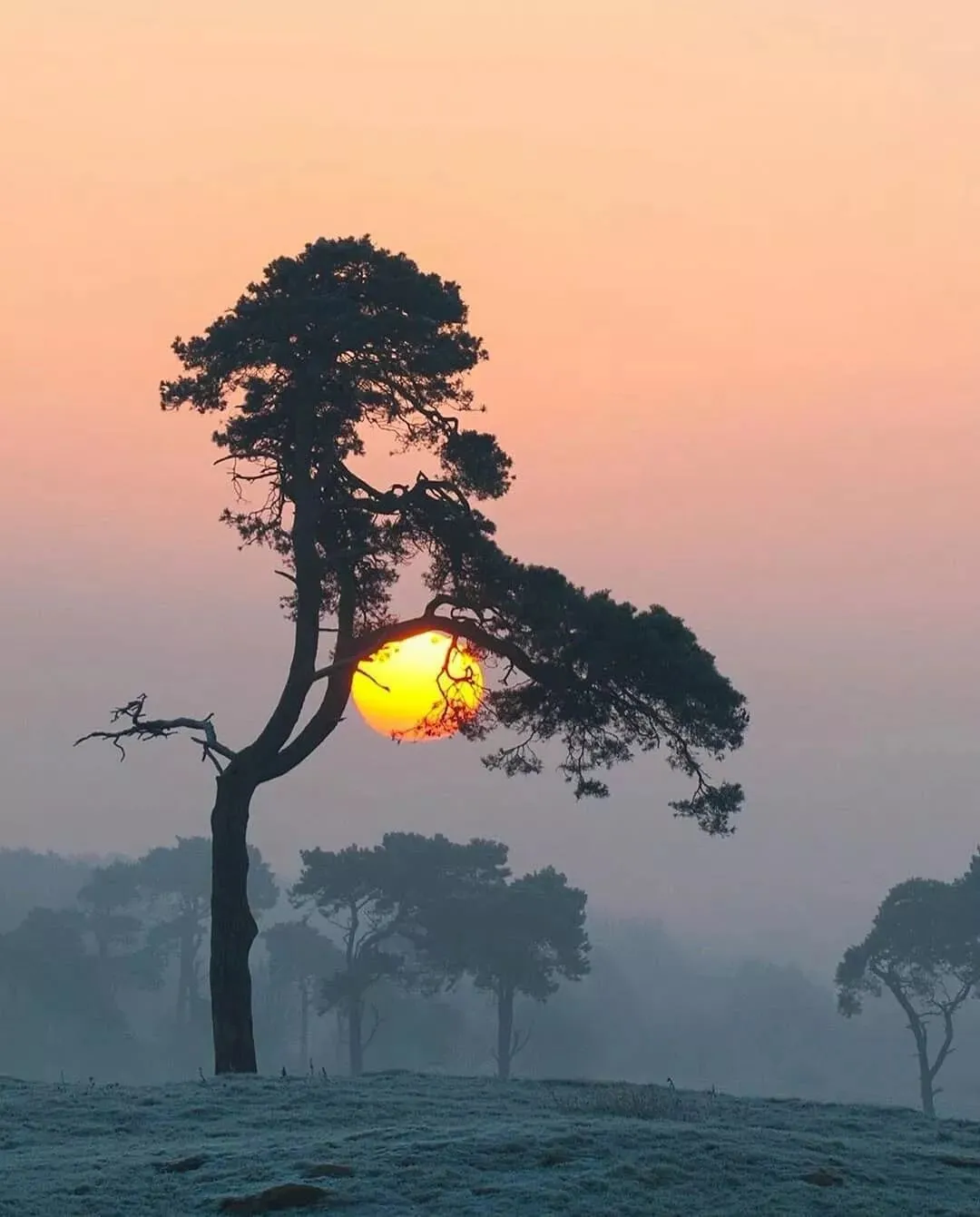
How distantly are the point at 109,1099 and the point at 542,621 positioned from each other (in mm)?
11093

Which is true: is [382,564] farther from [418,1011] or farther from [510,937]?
[418,1011]

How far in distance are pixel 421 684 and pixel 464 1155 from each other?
44.8ft

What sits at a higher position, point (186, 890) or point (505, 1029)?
point (186, 890)

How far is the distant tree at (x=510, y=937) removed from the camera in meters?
80.4

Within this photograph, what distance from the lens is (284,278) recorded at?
29.0 m

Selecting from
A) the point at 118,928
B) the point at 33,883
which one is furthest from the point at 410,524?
the point at 33,883

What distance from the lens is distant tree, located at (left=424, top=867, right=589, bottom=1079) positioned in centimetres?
8038

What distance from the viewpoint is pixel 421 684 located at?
29.5m

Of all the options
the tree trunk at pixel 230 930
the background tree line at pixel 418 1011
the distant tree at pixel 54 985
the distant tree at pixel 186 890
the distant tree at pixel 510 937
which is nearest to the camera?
the tree trunk at pixel 230 930

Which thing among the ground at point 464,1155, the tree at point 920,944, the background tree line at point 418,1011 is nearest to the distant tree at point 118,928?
the background tree line at point 418,1011

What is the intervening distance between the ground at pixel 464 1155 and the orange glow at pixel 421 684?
28.6ft

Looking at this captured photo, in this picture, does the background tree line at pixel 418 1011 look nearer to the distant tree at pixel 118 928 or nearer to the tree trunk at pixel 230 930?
the distant tree at pixel 118 928

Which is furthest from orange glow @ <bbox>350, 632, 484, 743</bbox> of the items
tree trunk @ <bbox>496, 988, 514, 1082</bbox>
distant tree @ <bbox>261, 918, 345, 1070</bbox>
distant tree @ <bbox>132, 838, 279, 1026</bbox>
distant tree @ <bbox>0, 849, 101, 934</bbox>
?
distant tree @ <bbox>0, 849, 101, 934</bbox>

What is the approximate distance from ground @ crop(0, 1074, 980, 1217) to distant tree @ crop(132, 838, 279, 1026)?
9135 centimetres
